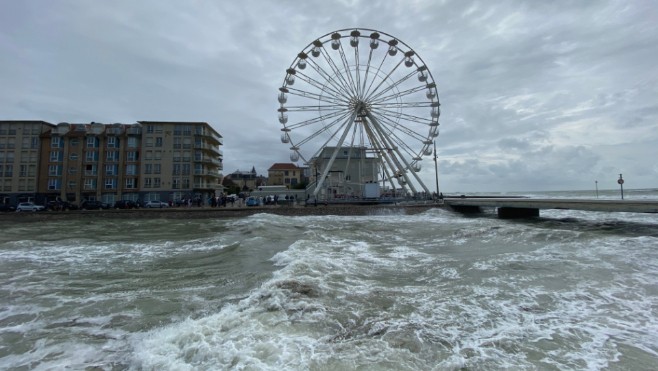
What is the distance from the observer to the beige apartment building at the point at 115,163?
180 feet

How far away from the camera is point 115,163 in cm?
5662

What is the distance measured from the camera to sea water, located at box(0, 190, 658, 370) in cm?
451

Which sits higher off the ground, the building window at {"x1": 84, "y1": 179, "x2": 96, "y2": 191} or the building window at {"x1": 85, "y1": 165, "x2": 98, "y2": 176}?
the building window at {"x1": 85, "y1": 165, "x2": 98, "y2": 176}

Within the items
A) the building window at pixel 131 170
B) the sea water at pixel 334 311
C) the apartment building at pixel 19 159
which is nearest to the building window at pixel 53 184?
the apartment building at pixel 19 159

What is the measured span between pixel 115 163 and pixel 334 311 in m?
61.1

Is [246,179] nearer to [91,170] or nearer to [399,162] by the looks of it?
[91,170]

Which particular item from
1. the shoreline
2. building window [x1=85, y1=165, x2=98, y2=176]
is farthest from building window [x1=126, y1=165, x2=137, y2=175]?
the shoreline

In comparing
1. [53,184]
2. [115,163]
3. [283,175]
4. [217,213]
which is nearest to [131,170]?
[115,163]

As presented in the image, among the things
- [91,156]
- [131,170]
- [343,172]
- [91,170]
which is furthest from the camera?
A: [131,170]

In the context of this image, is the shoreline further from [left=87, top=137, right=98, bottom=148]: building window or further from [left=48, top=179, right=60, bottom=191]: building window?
[left=87, top=137, right=98, bottom=148]: building window

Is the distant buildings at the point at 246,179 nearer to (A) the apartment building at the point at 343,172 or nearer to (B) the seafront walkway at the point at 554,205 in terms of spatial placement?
(A) the apartment building at the point at 343,172

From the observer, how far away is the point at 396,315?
19.5 feet

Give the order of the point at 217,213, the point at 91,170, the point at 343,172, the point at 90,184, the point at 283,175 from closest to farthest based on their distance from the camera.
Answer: the point at 217,213 < the point at 343,172 < the point at 90,184 < the point at 91,170 < the point at 283,175

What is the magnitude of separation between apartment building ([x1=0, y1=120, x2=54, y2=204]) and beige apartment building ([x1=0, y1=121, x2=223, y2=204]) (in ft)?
0.50
